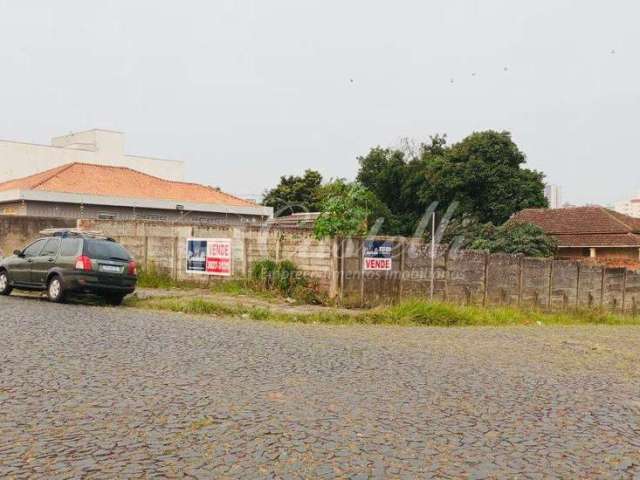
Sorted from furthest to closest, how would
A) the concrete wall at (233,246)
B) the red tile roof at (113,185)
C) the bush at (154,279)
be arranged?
the red tile roof at (113,185) < the bush at (154,279) < the concrete wall at (233,246)

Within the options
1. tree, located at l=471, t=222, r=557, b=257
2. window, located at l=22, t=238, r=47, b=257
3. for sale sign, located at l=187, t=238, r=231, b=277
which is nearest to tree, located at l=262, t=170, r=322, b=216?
tree, located at l=471, t=222, r=557, b=257

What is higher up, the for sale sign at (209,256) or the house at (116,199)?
the house at (116,199)

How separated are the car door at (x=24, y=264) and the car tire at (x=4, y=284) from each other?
0.33m

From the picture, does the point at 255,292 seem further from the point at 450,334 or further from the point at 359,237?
the point at 450,334

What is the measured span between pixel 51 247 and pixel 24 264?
1.03 meters

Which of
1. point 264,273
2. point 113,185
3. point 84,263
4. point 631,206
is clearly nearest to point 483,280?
point 264,273

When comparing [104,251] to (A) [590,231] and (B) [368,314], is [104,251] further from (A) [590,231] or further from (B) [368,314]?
(A) [590,231]

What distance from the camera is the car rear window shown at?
15570 millimetres

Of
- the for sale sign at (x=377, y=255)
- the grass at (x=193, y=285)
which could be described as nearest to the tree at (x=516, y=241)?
the for sale sign at (x=377, y=255)

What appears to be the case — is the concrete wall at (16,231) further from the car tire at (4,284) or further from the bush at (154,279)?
the car tire at (4,284)

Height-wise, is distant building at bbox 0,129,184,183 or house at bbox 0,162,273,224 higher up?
distant building at bbox 0,129,184,183

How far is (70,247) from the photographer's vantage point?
15.7 m

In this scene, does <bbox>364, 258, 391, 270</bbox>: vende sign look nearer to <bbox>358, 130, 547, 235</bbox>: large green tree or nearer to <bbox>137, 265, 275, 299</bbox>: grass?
<bbox>137, 265, 275, 299</bbox>: grass

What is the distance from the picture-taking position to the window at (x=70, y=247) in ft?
51.0
